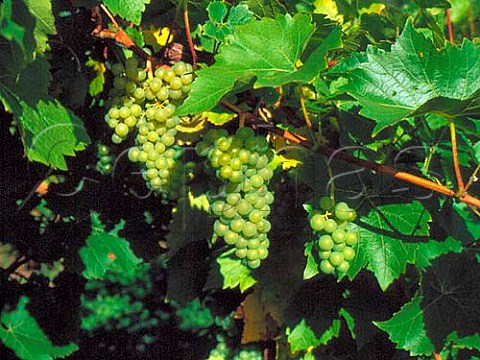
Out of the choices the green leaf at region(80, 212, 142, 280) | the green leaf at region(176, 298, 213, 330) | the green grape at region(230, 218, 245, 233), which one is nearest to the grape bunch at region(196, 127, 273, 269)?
the green grape at region(230, 218, 245, 233)

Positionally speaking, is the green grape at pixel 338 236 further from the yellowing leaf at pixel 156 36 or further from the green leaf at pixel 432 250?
the yellowing leaf at pixel 156 36

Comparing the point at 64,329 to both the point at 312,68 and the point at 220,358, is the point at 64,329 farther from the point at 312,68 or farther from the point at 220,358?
the point at 312,68

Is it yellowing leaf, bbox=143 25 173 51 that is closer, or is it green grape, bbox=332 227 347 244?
green grape, bbox=332 227 347 244

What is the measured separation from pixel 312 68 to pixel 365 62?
0.54ft

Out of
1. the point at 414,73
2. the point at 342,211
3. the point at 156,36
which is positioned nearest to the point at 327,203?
the point at 342,211

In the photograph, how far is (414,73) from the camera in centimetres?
127

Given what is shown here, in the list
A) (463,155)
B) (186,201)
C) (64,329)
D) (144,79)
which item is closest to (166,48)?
(144,79)

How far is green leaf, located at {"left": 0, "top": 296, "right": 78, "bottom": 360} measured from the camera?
5.64 feet

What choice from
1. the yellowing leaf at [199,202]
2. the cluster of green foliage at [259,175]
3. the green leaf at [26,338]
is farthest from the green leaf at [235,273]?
the green leaf at [26,338]

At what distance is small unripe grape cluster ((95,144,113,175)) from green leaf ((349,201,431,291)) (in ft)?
2.07

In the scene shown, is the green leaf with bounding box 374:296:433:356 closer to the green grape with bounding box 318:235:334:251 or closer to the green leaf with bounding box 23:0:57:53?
the green grape with bounding box 318:235:334:251

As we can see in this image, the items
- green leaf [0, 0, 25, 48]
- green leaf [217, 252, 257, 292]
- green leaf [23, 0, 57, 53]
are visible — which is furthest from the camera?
green leaf [217, 252, 257, 292]

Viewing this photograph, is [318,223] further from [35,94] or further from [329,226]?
[35,94]

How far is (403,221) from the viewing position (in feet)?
4.52
